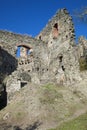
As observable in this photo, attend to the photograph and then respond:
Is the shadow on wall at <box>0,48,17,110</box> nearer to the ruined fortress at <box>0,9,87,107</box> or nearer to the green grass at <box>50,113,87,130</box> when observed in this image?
the ruined fortress at <box>0,9,87,107</box>

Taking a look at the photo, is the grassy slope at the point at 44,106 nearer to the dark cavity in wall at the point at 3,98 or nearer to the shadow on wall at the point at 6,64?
the dark cavity in wall at the point at 3,98

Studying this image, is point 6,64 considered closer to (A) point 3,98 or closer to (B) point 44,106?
(A) point 3,98

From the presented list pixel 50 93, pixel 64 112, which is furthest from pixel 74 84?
pixel 64 112

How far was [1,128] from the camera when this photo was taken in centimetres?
1394

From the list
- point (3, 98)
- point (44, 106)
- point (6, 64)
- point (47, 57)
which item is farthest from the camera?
point (47, 57)

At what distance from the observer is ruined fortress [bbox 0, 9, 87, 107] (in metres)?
19.6

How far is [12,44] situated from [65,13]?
224 inches

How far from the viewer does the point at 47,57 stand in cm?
2477

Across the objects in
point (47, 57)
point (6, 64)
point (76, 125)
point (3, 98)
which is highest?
point (47, 57)

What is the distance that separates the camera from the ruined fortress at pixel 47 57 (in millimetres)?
19562

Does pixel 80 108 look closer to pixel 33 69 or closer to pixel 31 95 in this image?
pixel 31 95

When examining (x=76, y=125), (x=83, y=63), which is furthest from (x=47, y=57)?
(x=76, y=125)

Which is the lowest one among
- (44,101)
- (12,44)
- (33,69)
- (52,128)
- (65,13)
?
(52,128)

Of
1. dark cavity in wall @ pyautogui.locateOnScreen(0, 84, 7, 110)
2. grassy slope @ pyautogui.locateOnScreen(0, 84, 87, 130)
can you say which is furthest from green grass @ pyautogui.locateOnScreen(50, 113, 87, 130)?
dark cavity in wall @ pyautogui.locateOnScreen(0, 84, 7, 110)
